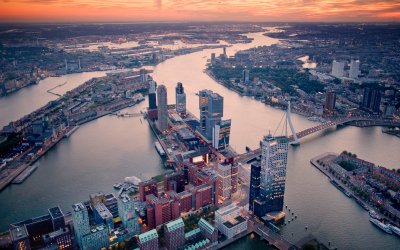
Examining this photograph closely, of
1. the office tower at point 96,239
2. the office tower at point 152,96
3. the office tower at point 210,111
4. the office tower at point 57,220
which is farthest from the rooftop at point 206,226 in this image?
the office tower at point 152,96

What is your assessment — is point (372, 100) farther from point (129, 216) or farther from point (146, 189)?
point (129, 216)

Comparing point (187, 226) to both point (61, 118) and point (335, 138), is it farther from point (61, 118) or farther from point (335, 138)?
point (61, 118)

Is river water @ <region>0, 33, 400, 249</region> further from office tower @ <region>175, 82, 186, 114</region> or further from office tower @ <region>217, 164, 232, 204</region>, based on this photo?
office tower @ <region>217, 164, 232, 204</region>

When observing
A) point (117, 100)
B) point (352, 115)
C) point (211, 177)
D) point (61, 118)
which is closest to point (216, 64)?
point (117, 100)

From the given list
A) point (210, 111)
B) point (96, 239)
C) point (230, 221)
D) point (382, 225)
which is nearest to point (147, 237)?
point (96, 239)

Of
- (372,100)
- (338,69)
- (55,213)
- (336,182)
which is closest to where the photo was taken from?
(55,213)

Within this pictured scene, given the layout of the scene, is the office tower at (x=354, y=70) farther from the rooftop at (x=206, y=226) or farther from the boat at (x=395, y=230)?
the rooftop at (x=206, y=226)

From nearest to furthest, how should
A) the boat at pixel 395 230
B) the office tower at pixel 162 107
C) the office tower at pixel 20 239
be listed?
the office tower at pixel 20 239, the boat at pixel 395 230, the office tower at pixel 162 107
